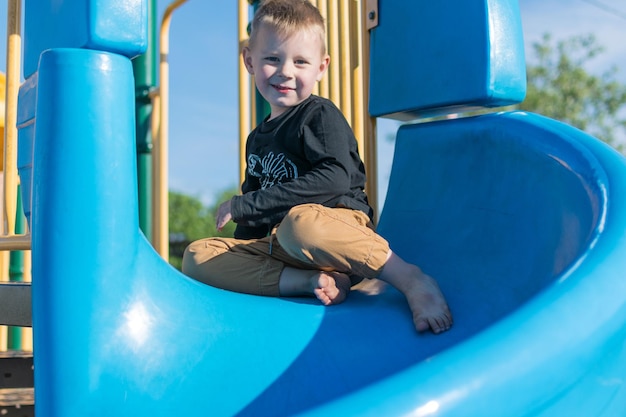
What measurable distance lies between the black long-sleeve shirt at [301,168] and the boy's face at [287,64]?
0.11ft

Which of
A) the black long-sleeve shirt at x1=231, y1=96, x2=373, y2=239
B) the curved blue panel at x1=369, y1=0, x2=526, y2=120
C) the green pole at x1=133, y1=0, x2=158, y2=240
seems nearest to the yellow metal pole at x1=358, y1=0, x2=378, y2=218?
the curved blue panel at x1=369, y1=0, x2=526, y2=120

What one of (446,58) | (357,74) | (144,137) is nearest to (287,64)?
(446,58)

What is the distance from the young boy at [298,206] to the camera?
114 centimetres

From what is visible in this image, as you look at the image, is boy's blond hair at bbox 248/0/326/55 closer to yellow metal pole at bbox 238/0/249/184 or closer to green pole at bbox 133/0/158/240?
yellow metal pole at bbox 238/0/249/184

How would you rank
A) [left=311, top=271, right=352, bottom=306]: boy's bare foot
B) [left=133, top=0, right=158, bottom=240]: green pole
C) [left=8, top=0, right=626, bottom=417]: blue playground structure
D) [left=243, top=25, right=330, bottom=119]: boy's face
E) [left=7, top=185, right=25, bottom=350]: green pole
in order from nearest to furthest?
1. [left=8, top=0, right=626, bottom=417]: blue playground structure
2. [left=311, top=271, right=352, bottom=306]: boy's bare foot
3. [left=243, top=25, right=330, bottom=119]: boy's face
4. [left=133, top=0, right=158, bottom=240]: green pole
5. [left=7, top=185, right=25, bottom=350]: green pole

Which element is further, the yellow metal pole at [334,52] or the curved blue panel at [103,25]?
the yellow metal pole at [334,52]

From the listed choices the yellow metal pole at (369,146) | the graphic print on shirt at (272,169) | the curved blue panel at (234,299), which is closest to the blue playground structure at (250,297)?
the curved blue panel at (234,299)

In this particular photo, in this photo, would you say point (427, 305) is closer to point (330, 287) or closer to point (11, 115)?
point (330, 287)

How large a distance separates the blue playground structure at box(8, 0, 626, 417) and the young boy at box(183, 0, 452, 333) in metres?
0.06

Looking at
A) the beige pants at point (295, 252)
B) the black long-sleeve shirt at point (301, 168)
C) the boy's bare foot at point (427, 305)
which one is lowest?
the boy's bare foot at point (427, 305)

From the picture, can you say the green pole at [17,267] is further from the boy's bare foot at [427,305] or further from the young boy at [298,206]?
the boy's bare foot at [427,305]

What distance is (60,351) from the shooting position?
2.83 feet

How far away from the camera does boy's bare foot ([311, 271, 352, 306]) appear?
1.10 meters

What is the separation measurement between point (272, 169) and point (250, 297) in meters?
0.40
